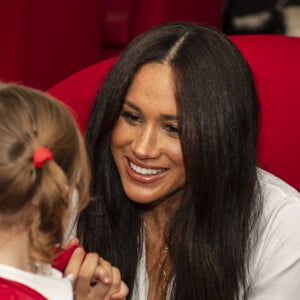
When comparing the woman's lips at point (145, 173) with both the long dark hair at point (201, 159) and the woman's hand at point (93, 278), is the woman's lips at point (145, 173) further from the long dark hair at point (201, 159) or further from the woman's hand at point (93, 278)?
the woman's hand at point (93, 278)

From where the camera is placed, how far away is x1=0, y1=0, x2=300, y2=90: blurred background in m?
2.55

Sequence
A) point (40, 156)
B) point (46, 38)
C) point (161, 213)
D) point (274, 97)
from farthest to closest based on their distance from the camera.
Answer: point (46, 38), point (274, 97), point (161, 213), point (40, 156)

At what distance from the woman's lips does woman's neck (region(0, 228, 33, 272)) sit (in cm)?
42

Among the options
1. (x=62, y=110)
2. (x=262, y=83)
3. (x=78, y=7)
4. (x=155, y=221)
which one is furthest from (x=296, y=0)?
(x=62, y=110)

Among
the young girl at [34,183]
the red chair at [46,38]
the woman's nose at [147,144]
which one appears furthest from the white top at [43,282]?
the red chair at [46,38]

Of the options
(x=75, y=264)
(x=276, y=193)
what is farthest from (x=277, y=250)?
(x=75, y=264)

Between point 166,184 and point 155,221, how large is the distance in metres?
0.20

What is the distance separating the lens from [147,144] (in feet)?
5.22

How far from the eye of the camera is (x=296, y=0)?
3932 millimetres

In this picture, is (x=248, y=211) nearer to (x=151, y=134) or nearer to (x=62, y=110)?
(x=151, y=134)

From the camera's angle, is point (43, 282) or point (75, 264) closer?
point (43, 282)

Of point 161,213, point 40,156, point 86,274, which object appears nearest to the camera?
point 40,156

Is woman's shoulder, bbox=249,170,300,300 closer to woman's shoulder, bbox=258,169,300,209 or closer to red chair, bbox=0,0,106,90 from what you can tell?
woman's shoulder, bbox=258,169,300,209

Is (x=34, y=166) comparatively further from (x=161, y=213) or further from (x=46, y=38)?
(x=46, y=38)
